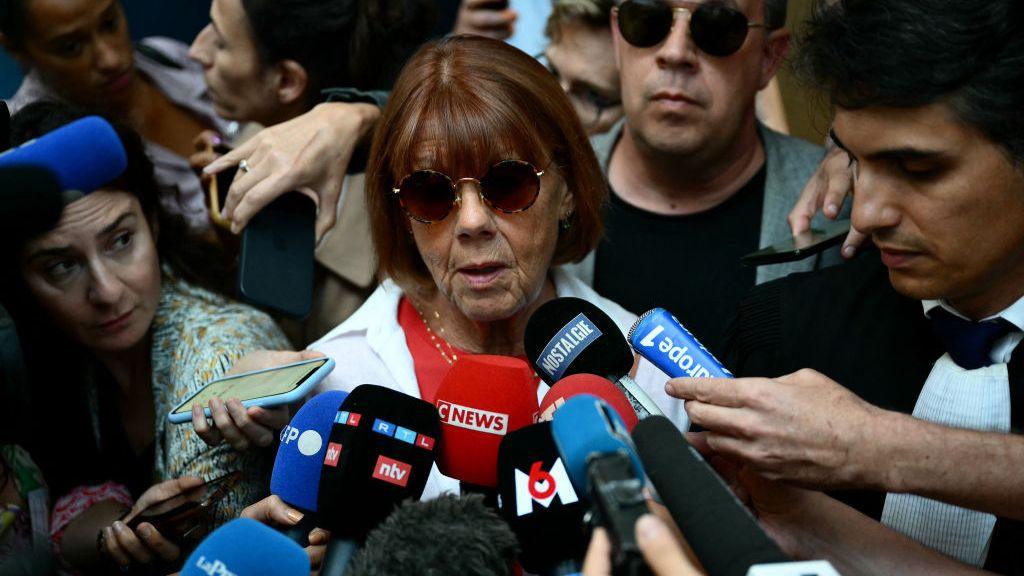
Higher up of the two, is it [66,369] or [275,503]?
[275,503]

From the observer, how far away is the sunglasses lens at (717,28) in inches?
108

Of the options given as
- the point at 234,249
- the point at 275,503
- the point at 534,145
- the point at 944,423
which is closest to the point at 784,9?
the point at 534,145

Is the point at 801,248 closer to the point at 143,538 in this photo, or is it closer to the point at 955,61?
the point at 955,61

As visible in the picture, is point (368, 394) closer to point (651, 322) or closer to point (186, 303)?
point (651, 322)

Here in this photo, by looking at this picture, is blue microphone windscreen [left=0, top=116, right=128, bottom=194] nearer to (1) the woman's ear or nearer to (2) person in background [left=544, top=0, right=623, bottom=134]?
(1) the woman's ear

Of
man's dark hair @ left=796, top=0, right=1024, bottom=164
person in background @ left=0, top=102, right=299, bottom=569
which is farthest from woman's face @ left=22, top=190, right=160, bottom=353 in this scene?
man's dark hair @ left=796, top=0, right=1024, bottom=164

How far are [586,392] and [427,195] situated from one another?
28.2 inches

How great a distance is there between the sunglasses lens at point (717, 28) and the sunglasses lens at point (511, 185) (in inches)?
33.5

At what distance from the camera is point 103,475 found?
8.80ft

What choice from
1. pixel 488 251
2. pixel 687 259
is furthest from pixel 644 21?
pixel 488 251

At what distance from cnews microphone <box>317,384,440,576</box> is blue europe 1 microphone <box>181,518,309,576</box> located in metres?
0.13

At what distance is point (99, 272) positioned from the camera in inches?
102

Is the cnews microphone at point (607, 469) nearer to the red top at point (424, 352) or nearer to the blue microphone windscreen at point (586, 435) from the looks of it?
the blue microphone windscreen at point (586, 435)

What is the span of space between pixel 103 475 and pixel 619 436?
1.91 meters
